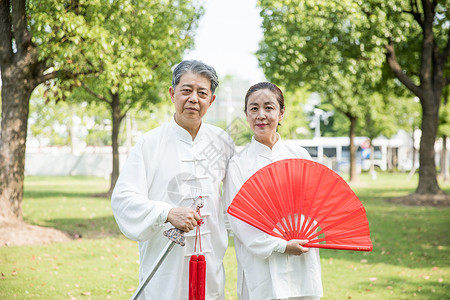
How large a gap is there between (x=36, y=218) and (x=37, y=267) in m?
4.41

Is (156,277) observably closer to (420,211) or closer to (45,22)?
(45,22)

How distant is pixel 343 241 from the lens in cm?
248

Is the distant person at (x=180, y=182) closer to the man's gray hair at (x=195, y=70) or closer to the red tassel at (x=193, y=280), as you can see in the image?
the man's gray hair at (x=195, y=70)

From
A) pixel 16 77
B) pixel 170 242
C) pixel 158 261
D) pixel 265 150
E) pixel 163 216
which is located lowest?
pixel 158 261

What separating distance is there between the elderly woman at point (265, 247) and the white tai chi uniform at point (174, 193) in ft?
0.39

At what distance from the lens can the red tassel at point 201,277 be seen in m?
2.34

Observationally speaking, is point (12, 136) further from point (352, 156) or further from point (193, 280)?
point (352, 156)

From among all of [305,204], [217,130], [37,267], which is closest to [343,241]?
[305,204]

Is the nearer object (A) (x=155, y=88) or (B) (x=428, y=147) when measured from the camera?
(A) (x=155, y=88)

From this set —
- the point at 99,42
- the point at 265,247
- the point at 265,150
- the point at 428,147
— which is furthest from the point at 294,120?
the point at 265,247

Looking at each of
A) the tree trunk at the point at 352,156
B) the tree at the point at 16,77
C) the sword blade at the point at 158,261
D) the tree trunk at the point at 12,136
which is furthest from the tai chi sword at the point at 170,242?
the tree trunk at the point at 352,156

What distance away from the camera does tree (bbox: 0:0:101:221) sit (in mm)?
7629

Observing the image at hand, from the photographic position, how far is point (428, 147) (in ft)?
41.8

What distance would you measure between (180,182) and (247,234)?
49 centimetres
